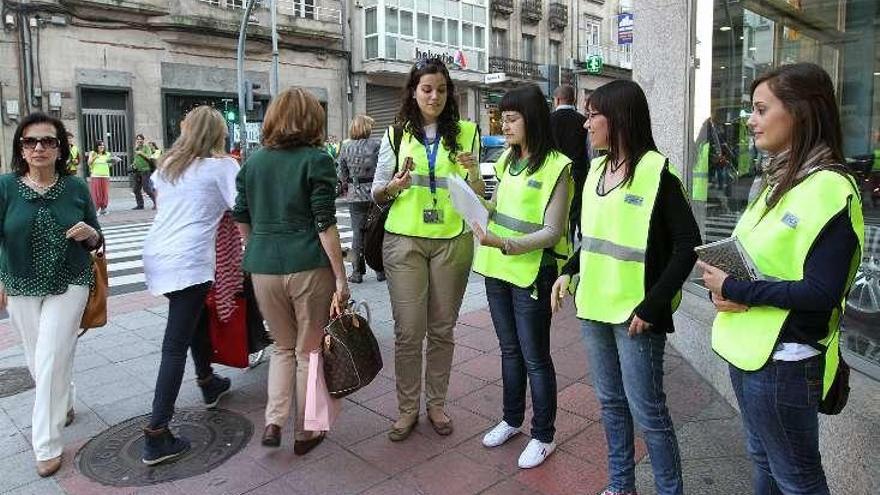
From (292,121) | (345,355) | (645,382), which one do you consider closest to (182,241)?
(292,121)

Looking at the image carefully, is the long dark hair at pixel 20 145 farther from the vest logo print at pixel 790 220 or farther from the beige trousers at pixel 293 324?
the vest logo print at pixel 790 220

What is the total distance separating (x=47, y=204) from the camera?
359cm

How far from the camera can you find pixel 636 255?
260 cm

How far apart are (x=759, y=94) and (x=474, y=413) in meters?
2.65

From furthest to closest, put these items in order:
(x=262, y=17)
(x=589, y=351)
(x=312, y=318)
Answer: (x=262, y=17) < (x=312, y=318) < (x=589, y=351)

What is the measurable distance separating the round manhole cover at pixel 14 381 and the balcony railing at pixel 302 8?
21.7 metres

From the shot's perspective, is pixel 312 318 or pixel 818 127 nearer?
pixel 818 127

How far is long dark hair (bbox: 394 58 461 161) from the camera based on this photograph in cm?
367

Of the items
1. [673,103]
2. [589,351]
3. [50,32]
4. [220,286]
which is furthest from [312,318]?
[50,32]

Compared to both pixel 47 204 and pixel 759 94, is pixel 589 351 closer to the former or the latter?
pixel 759 94

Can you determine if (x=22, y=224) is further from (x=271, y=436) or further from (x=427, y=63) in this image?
(x=427, y=63)

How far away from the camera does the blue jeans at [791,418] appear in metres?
2.04

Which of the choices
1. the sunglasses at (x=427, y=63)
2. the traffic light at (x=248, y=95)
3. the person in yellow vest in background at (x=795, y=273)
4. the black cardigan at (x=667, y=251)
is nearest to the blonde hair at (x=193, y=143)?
the sunglasses at (x=427, y=63)

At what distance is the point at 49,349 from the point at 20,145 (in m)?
1.09
